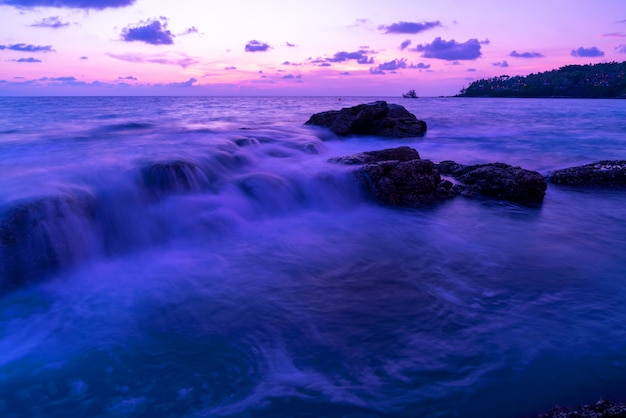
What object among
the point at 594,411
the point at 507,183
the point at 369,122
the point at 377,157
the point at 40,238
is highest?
the point at 369,122

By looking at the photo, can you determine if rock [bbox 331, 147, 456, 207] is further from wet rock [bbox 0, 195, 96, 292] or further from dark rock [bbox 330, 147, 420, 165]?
wet rock [bbox 0, 195, 96, 292]

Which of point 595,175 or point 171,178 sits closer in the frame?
point 171,178

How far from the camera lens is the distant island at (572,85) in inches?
4700

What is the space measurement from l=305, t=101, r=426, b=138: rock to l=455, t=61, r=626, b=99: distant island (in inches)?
4853

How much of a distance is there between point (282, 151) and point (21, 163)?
25.3 feet

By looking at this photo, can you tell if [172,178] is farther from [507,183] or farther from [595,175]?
[595,175]

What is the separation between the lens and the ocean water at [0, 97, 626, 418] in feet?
12.3

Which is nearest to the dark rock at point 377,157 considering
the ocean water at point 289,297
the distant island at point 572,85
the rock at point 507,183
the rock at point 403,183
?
the rock at point 403,183

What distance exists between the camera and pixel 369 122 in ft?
70.3

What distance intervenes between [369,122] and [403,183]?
1222cm

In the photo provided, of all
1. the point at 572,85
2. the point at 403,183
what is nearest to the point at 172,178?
the point at 403,183

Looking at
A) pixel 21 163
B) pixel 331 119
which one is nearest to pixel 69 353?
pixel 21 163

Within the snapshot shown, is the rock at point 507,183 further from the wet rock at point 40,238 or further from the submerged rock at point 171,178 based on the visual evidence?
the wet rock at point 40,238

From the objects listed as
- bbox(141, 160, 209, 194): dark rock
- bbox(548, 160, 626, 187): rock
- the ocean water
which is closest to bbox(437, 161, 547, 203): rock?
the ocean water
